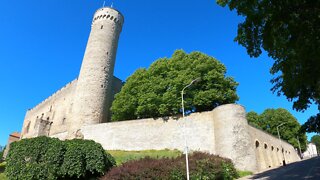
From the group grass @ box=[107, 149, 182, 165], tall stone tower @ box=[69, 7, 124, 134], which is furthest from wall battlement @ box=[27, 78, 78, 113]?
grass @ box=[107, 149, 182, 165]

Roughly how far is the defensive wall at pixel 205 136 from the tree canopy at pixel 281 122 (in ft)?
56.9

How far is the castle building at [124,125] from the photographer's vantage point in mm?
25062

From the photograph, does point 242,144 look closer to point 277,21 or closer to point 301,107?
point 301,107

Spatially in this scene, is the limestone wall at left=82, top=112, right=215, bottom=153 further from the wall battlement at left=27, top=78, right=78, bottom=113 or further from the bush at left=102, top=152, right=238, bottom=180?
the wall battlement at left=27, top=78, right=78, bottom=113

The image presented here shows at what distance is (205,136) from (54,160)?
15.0 meters

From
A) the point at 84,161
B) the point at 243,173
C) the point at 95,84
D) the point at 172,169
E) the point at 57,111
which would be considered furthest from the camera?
the point at 57,111

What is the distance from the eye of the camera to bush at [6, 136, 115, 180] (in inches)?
672

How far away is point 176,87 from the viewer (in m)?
29.6

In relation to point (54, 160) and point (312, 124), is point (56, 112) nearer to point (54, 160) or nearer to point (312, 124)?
point (54, 160)

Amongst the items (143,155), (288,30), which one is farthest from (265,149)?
(288,30)

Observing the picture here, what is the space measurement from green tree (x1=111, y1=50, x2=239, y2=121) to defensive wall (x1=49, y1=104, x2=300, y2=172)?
1664 mm

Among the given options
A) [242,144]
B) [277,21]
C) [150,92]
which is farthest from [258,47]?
[150,92]

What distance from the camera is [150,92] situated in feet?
104

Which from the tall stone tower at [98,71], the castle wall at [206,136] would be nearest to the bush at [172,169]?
the castle wall at [206,136]
